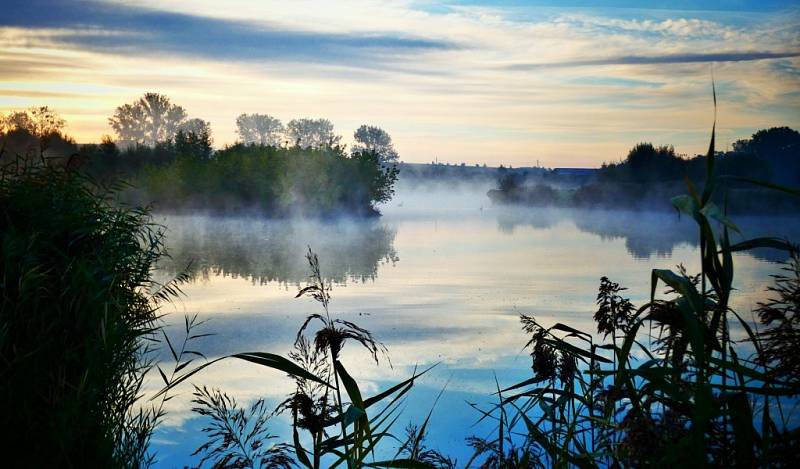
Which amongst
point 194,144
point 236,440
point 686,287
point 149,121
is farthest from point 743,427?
point 149,121

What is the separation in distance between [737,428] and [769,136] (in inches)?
1841

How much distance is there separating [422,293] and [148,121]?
2019 inches

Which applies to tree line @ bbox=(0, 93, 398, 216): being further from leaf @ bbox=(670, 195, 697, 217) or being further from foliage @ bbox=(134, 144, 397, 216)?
leaf @ bbox=(670, 195, 697, 217)

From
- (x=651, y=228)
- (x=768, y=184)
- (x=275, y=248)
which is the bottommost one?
(x=275, y=248)

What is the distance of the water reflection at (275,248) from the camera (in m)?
22.1

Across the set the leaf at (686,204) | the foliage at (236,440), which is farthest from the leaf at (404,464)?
the leaf at (686,204)

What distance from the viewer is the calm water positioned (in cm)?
910

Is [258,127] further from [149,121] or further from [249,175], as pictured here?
[249,175]

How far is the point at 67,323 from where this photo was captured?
19.5 feet

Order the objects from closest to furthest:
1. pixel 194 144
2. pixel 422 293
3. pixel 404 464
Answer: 1. pixel 404 464
2. pixel 422 293
3. pixel 194 144

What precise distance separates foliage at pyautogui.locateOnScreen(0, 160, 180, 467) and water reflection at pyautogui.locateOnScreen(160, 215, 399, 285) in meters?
5.69

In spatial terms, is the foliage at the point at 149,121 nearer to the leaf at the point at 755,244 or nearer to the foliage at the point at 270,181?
the foliage at the point at 270,181

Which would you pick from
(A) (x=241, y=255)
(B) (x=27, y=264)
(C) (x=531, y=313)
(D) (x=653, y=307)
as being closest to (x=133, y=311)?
(B) (x=27, y=264)

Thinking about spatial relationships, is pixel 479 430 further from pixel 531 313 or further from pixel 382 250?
pixel 382 250
